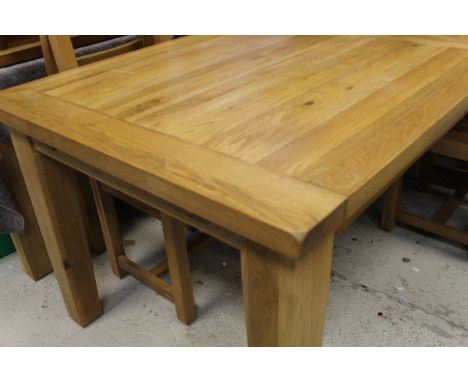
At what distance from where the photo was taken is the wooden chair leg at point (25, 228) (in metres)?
1.60

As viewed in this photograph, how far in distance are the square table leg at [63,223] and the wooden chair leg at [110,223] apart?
14 cm

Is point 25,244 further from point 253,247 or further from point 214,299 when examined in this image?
point 253,247

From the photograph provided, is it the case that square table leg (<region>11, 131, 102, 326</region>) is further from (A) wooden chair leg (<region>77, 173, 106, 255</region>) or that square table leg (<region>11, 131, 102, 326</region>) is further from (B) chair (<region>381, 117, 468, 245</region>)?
(B) chair (<region>381, 117, 468, 245</region>)

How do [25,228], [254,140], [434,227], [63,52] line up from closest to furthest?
[254,140] < [63,52] < [25,228] < [434,227]

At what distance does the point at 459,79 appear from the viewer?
122cm

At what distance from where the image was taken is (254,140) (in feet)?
3.05

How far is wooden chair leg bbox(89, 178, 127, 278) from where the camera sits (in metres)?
1.58

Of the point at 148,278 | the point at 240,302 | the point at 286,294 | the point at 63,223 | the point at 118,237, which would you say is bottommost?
the point at 240,302

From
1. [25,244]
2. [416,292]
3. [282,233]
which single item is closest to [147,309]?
[25,244]

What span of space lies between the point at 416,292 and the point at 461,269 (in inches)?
9.1

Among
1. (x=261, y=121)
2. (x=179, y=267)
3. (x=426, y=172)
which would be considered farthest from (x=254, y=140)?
(x=426, y=172)

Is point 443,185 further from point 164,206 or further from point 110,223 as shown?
point 164,206

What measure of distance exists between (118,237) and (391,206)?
1083 mm

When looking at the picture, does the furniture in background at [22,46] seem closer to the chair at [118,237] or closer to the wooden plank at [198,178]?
the chair at [118,237]
